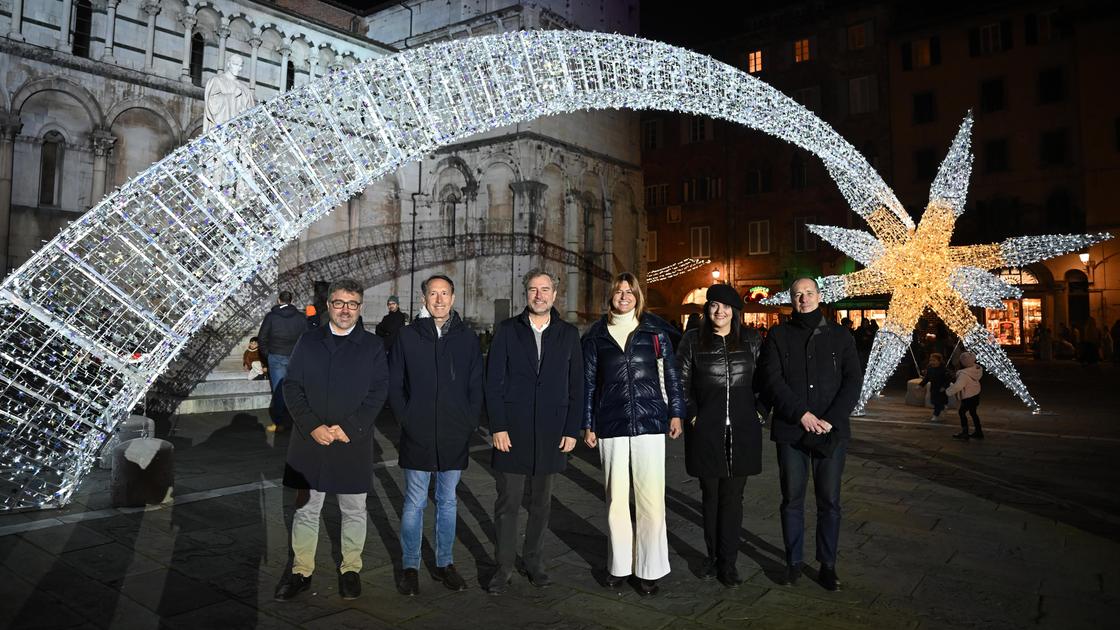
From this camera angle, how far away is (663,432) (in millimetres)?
4141

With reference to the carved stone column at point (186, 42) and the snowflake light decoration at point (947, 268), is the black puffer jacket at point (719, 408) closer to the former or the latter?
the snowflake light decoration at point (947, 268)

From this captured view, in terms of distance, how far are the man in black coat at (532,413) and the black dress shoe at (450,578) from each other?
0.78 ft

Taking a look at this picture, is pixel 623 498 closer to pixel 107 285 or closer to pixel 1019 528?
pixel 1019 528

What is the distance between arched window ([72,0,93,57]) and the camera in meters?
17.8

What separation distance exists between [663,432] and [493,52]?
16.8 feet

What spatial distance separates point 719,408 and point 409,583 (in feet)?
7.17

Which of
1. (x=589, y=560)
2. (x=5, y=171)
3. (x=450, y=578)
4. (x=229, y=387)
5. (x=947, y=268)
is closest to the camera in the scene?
A: (x=450, y=578)

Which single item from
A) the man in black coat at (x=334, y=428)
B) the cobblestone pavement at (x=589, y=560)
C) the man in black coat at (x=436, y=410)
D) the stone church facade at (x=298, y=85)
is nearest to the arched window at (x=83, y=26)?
the stone church facade at (x=298, y=85)

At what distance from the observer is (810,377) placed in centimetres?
438

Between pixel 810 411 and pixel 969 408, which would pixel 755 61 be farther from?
pixel 810 411

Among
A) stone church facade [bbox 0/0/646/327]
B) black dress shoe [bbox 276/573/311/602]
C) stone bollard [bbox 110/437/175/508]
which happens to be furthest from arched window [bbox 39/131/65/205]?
black dress shoe [bbox 276/573/311/602]

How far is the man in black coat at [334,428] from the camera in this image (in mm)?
3910

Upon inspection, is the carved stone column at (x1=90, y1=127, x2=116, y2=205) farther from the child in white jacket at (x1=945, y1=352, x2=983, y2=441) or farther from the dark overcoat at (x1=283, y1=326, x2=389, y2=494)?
the child in white jacket at (x1=945, y1=352, x2=983, y2=441)

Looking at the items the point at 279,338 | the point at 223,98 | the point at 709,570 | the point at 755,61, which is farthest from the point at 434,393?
the point at 755,61
